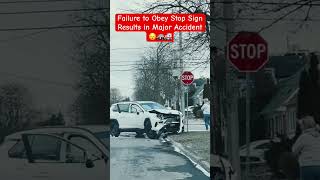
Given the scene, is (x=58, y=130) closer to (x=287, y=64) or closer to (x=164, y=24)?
(x=164, y=24)

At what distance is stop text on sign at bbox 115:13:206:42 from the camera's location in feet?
19.8

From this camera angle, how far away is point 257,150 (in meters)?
6.25

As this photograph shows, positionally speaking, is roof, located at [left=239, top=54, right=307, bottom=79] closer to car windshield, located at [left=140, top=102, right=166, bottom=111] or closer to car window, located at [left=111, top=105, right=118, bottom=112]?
car windshield, located at [left=140, top=102, right=166, bottom=111]

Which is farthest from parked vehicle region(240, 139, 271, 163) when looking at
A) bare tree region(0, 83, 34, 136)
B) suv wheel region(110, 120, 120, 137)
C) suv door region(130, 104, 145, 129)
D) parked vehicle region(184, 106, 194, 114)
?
bare tree region(0, 83, 34, 136)

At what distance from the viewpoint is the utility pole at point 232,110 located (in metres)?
6.18

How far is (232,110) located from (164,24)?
137 cm

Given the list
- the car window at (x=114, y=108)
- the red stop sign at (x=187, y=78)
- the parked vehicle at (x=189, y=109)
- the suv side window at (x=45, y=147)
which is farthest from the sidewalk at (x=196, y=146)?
the suv side window at (x=45, y=147)

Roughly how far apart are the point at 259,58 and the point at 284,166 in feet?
4.53

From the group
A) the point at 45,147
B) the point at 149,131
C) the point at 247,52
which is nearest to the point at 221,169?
the point at 149,131

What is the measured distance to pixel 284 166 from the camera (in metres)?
6.21

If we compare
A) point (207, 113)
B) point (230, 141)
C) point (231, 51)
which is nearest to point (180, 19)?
point (231, 51)

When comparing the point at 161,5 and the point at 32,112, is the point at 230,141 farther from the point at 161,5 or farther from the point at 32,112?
the point at 32,112

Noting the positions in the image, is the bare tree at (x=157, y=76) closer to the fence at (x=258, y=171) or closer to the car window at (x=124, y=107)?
the car window at (x=124, y=107)

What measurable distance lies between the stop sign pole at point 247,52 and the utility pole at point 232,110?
0.09 m
